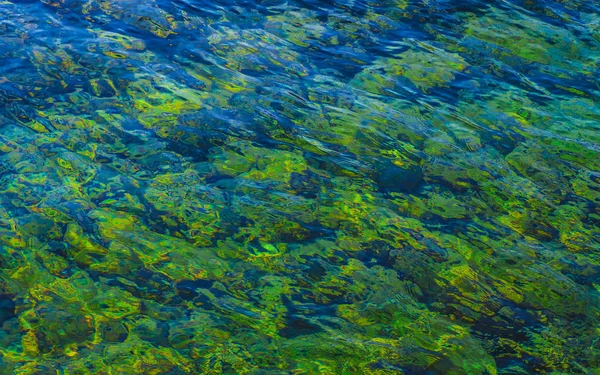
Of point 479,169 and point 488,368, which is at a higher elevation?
point 479,169

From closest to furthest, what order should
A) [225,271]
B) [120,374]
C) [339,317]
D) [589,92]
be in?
1. [120,374]
2. [339,317]
3. [225,271]
4. [589,92]

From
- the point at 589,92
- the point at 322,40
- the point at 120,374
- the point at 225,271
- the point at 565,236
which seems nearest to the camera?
the point at 120,374

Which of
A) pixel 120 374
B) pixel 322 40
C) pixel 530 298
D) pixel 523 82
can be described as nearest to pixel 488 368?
pixel 530 298

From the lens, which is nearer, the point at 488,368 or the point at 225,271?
the point at 488,368

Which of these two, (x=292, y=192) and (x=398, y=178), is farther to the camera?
(x=398, y=178)

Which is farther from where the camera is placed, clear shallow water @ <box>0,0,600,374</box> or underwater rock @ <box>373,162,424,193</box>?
underwater rock @ <box>373,162,424,193</box>

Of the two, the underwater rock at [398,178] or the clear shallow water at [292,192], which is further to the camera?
the underwater rock at [398,178]

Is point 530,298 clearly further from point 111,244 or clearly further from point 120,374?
point 111,244

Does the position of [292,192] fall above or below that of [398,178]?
below
